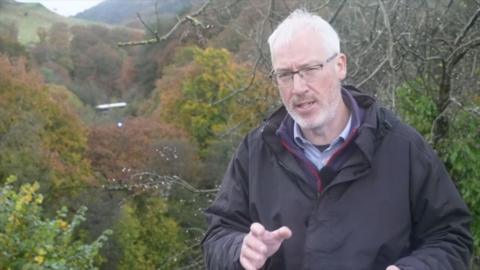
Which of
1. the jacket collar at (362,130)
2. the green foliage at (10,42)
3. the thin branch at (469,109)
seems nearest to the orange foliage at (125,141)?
the green foliage at (10,42)

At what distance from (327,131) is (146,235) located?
2132cm

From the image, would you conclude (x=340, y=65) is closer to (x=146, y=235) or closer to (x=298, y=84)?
(x=298, y=84)

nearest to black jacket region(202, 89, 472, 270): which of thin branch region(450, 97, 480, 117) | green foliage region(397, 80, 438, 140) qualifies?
thin branch region(450, 97, 480, 117)

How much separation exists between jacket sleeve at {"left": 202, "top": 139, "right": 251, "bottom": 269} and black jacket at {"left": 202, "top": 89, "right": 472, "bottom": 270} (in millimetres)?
24

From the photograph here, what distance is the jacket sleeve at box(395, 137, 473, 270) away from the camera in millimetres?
1934

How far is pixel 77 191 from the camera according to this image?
22.4 meters

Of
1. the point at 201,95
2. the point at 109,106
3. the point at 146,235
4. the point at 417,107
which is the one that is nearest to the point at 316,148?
the point at 417,107

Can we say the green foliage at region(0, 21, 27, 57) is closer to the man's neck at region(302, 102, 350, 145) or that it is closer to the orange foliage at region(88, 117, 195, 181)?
the orange foliage at region(88, 117, 195, 181)

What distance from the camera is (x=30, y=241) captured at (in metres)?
6.45

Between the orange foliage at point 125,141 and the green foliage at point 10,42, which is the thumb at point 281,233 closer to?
the orange foliage at point 125,141

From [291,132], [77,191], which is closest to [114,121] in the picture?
[77,191]

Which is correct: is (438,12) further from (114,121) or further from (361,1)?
(114,121)

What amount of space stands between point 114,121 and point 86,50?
42.6 feet

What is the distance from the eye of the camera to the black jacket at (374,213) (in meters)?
1.94
